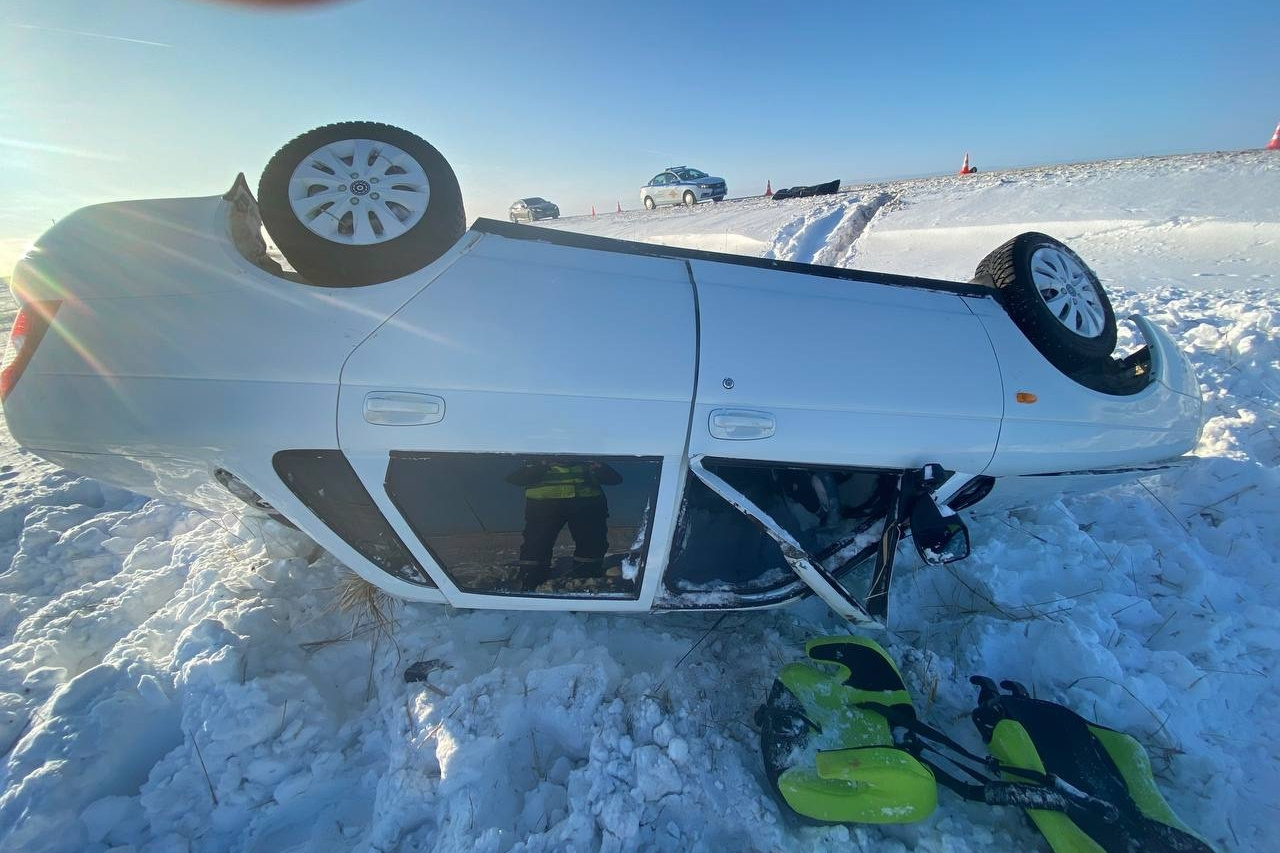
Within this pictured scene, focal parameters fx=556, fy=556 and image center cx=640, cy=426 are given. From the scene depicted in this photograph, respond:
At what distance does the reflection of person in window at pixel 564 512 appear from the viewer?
7.30 ft

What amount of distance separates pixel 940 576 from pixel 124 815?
3893 mm

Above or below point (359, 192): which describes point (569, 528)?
below

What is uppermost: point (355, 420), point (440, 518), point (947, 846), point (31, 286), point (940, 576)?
point (31, 286)

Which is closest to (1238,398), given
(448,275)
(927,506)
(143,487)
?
(927,506)

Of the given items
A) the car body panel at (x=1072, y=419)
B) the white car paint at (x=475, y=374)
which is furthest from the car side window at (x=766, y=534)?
the car body panel at (x=1072, y=419)

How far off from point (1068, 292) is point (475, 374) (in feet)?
9.84

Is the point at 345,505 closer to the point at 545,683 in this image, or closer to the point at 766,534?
the point at 545,683

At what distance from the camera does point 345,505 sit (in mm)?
2262

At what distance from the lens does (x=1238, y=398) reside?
13.1 feet

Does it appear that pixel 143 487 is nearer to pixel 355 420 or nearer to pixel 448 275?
pixel 355 420

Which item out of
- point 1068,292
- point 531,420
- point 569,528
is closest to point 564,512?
point 569,528

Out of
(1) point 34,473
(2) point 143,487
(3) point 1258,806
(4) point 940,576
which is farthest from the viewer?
(1) point 34,473

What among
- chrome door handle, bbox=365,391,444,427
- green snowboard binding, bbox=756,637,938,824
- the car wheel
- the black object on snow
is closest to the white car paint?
chrome door handle, bbox=365,391,444,427

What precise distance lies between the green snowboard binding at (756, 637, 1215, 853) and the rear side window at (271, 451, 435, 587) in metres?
1.69
